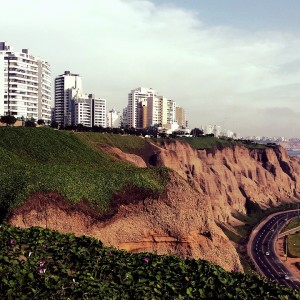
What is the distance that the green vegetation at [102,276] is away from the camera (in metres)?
15.1

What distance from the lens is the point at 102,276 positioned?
A: 55.8 feet

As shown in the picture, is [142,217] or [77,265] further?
[142,217]

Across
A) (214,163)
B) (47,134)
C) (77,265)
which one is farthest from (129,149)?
(77,265)

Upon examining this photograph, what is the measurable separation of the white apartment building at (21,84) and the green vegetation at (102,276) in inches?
3573

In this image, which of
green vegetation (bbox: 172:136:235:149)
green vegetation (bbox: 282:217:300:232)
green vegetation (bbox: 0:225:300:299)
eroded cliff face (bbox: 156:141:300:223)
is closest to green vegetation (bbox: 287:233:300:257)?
green vegetation (bbox: 282:217:300:232)

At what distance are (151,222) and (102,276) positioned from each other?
20.4 metres

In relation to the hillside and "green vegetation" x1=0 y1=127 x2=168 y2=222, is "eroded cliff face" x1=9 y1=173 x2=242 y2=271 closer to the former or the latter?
the hillside

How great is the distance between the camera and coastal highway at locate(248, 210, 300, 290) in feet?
217

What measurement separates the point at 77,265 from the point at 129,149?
78.5 m

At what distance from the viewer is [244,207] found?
12712 cm

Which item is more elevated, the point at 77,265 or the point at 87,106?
the point at 87,106

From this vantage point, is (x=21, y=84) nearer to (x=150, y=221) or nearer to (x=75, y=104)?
(x=75, y=104)

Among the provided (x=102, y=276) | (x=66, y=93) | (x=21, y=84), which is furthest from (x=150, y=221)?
(x=66, y=93)

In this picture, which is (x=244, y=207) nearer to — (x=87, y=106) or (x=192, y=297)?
(x=87, y=106)
